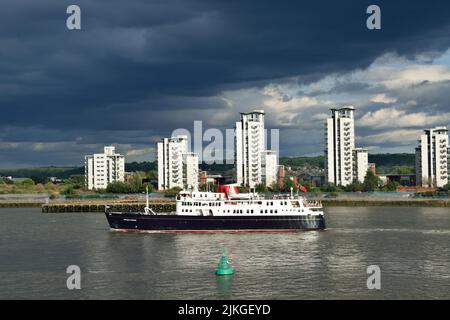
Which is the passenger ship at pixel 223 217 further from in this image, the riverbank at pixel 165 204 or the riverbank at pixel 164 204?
the riverbank at pixel 164 204

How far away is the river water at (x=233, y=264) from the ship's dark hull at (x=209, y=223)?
199cm

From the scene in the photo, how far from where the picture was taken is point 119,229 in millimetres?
75750

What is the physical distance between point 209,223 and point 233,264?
2678 cm

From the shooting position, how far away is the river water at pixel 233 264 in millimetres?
36812

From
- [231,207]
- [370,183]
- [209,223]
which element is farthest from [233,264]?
[370,183]

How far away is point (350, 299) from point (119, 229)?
1801 inches

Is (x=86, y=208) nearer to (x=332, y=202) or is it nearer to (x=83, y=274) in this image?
(x=332, y=202)

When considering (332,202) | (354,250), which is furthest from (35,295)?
(332,202)

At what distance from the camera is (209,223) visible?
73938 mm

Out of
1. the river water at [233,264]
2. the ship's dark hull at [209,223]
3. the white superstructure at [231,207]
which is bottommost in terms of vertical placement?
the river water at [233,264]

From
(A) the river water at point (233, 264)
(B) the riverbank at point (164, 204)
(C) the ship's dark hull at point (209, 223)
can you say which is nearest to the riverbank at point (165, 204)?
(B) the riverbank at point (164, 204)

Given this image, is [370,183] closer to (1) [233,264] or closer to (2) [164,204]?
(2) [164,204]

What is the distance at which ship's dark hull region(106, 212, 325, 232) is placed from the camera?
242ft

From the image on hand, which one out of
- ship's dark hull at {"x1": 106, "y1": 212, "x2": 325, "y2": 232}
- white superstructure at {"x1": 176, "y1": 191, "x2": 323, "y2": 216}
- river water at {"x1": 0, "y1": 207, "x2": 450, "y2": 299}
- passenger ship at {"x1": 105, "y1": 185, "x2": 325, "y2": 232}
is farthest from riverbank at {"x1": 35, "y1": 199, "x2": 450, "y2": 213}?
river water at {"x1": 0, "y1": 207, "x2": 450, "y2": 299}
